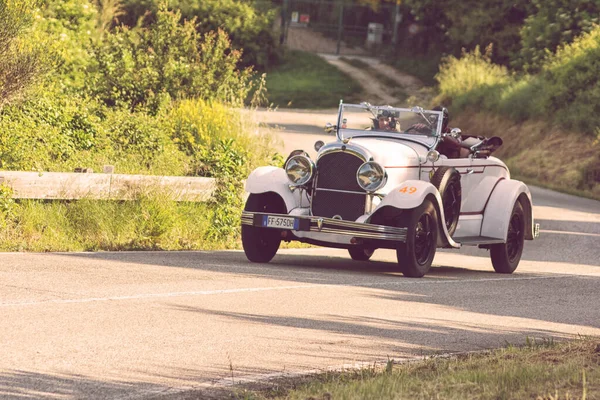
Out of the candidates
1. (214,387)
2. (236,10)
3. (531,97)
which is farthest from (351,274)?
(236,10)

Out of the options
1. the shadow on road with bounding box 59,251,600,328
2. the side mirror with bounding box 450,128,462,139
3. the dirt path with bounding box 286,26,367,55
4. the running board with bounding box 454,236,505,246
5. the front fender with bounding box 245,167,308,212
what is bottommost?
the shadow on road with bounding box 59,251,600,328

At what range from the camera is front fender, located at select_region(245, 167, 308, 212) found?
1426cm

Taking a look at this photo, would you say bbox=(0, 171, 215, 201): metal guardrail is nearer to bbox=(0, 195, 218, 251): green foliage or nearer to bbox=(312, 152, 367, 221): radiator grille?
bbox=(0, 195, 218, 251): green foliage

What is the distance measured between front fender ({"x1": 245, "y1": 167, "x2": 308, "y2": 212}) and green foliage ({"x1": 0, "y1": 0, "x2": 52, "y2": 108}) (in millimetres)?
3362

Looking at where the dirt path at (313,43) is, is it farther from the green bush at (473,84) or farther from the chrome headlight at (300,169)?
the chrome headlight at (300,169)

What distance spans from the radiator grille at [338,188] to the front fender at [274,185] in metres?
0.26

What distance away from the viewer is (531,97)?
39812 millimetres

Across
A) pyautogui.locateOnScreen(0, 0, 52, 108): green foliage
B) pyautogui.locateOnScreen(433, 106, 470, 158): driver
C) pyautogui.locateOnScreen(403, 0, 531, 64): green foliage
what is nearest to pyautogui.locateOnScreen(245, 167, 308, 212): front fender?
pyautogui.locateOnScreen(433, 106, 470, 158): driver

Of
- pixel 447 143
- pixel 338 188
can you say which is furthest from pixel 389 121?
pixel 338 188

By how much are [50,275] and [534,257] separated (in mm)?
9896

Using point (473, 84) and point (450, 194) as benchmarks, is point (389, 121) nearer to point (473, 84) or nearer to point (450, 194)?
point (450, 194)

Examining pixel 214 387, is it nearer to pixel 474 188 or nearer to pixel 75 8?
pixel 474 188

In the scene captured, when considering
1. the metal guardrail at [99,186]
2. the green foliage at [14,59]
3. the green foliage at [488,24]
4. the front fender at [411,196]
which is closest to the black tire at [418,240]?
the front fender at [411,196]

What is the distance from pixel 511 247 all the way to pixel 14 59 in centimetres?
677
